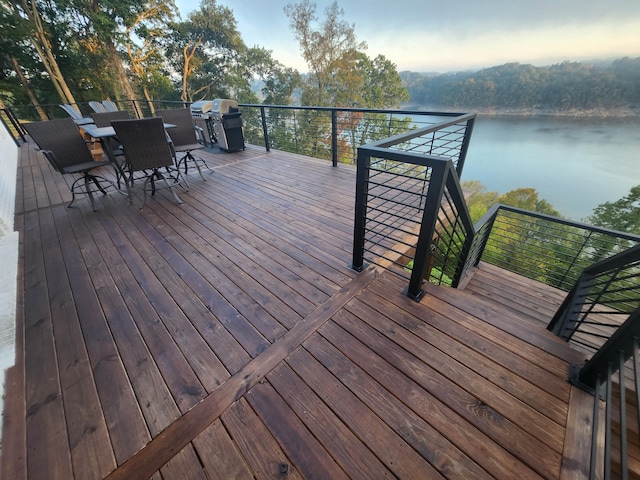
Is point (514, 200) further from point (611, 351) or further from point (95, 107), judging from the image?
point (95, 107)

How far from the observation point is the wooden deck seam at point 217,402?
3.13 feet

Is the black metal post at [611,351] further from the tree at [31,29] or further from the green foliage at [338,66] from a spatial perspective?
the green foliage at [338,66]

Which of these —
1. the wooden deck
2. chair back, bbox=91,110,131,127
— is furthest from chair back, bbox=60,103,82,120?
the wooden deck

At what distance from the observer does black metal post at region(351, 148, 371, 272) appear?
146cm

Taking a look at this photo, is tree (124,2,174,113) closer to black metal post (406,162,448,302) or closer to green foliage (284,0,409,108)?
green foliage (284,0,409,108)

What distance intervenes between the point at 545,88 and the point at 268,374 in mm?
21359

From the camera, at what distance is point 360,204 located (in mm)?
1617

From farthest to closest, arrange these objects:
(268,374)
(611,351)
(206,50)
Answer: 1. (206,50)
2. (268,374)
3. (611,351)

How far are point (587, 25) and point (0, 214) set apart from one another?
2432 centimetres

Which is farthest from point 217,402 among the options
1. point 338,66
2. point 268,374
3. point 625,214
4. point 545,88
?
point 625,214

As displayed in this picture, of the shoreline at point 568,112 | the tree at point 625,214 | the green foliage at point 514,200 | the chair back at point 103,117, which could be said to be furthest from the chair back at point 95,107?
the tree at point 625,214

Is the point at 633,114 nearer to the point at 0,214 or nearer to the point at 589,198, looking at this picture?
the point at 589,198

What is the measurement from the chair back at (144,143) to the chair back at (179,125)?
912mm

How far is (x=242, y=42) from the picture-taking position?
15.1 m
